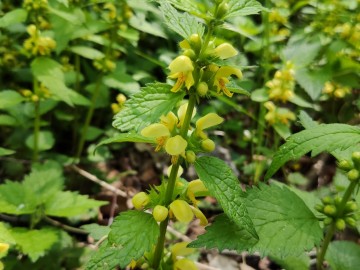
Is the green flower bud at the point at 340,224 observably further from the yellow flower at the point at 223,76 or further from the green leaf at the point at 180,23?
the green leaf at the point at 180,23

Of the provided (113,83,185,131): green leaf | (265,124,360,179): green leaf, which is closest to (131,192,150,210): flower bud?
(113,83,185,131): green leaf

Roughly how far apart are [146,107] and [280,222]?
58 cm

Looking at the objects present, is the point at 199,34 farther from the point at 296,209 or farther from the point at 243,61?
the point at 243,61

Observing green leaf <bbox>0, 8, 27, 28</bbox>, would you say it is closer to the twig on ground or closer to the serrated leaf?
the twig on ground

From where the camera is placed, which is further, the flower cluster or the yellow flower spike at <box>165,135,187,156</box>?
the flower cluster

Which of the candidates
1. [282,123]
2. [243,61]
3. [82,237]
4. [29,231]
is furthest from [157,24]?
[29,231]

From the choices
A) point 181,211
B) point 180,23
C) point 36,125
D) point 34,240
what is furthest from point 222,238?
point 36,125

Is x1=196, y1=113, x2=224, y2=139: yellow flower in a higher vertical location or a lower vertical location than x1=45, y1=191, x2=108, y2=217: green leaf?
higher

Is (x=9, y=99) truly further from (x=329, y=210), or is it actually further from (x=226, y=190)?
(x=329, y=210)

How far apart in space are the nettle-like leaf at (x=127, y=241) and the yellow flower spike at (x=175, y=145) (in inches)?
9.0

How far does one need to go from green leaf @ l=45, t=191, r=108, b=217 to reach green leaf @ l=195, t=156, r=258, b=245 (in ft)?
2.41

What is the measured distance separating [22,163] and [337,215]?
1.90 m

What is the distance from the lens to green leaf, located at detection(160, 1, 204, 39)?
1142 mm

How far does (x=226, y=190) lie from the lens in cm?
115
